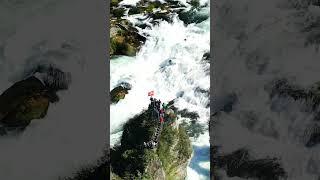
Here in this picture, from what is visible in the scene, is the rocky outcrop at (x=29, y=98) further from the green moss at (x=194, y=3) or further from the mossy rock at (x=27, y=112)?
the green moss at (x=194, y=3)

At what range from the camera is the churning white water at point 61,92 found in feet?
12.0

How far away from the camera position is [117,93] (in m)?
3.71

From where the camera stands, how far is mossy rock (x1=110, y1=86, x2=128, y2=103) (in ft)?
12.2

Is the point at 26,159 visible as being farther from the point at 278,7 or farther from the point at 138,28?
the point at 278,7

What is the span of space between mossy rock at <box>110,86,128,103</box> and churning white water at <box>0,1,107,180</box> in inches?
2.8

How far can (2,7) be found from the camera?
3725 millimetres

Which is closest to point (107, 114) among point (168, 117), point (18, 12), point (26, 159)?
point (168, 117)

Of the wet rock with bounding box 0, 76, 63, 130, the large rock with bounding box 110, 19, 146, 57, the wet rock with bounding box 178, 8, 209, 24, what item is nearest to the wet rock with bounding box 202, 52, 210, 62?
the wet rock with bounding box 178, 8, 209, 24

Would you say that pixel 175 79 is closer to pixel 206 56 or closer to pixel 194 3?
pixel 206 56

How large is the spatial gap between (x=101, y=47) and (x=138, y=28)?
0.33 m

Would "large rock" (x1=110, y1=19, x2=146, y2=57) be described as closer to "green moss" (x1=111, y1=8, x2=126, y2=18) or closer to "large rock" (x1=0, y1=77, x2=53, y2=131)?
"green moss" (x1=111, y1=8, x2=126, y2=18)

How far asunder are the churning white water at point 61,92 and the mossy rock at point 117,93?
0.07 m

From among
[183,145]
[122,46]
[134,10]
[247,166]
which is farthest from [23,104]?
[247,166]

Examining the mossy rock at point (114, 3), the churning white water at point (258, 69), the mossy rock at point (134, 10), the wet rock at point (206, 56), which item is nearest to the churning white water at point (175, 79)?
the wet rock at point (206, 56)
